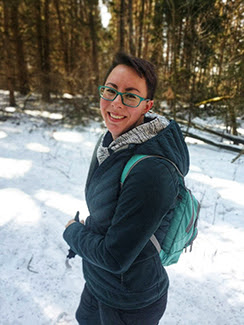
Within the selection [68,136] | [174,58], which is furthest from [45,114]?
[174,58]

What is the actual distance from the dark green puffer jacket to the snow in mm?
1404

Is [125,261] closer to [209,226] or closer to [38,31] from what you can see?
[209,226]

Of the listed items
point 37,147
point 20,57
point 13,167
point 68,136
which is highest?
point 20,57

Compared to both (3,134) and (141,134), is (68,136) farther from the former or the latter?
(141,134)

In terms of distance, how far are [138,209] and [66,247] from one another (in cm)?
254

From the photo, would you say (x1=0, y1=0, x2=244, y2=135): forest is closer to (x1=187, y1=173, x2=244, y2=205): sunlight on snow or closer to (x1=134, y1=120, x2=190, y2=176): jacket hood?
(x1=187, y1=173, x2=244, y2=205): sunlight on snow

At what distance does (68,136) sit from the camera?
25.9 ft

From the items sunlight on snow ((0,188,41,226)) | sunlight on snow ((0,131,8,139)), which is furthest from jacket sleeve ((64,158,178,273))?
sunlight on snow ((0,131,8,139))

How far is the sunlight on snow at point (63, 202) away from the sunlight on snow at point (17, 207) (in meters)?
0.23

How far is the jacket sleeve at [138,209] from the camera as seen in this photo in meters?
0.89

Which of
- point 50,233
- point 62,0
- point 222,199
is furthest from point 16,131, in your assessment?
point 62,0

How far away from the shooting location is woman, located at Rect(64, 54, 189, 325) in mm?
915

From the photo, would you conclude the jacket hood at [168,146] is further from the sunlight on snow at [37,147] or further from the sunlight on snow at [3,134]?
the sunlight on snow at [3,134]

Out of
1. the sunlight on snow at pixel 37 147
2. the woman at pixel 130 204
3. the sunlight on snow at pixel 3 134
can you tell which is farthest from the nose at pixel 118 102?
the sunlight on snow at pixel 3 134
